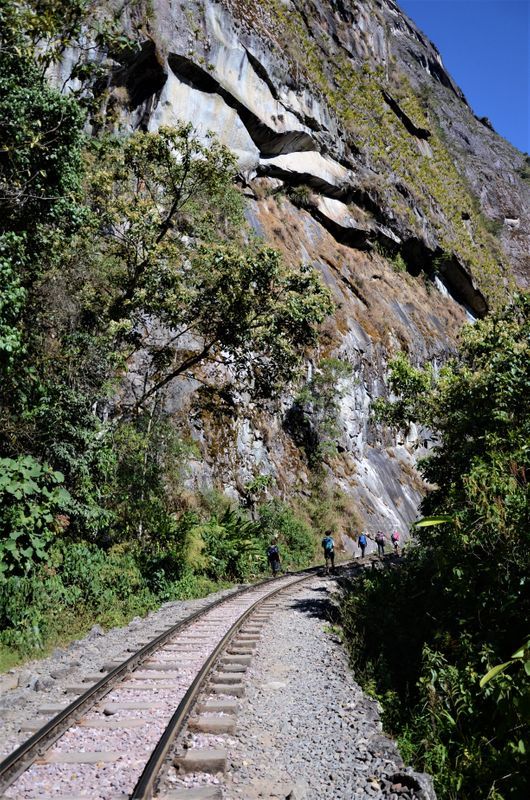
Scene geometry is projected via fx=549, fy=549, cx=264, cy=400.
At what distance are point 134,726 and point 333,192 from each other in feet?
146

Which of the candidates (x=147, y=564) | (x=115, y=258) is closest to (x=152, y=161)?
(x=115, y=258)

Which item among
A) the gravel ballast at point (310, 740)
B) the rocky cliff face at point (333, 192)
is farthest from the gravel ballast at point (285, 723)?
the rocky cliff face at point (333, 192)

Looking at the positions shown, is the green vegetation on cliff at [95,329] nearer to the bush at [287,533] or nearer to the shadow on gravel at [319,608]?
the shadow on gravel at [319,608]

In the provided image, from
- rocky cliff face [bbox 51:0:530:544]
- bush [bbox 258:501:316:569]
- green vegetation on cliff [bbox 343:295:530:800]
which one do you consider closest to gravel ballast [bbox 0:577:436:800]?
green vegetation on cliff [bbox 343:295:530:800]

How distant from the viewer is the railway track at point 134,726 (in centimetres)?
434

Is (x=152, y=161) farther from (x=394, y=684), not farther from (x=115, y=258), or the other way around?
(x=394, y=684)

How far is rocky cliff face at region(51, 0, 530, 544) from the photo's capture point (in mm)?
28547

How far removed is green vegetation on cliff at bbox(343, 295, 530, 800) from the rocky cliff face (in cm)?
735

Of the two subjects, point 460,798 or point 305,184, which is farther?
point 305,184

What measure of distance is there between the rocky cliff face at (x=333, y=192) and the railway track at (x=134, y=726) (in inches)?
373

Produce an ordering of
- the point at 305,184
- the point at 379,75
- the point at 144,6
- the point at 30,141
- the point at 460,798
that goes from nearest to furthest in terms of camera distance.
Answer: the point at 460,798 < the point at 30,141 < the point at 144,6 < the point at 305,184 < the point at 379,75

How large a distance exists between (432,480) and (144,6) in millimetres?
29522

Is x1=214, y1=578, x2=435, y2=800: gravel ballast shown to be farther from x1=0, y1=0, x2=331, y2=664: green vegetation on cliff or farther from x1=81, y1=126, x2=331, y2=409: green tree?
x1=81, y1=126, x2=331, y2=409: green tree

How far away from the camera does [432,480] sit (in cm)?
1526
